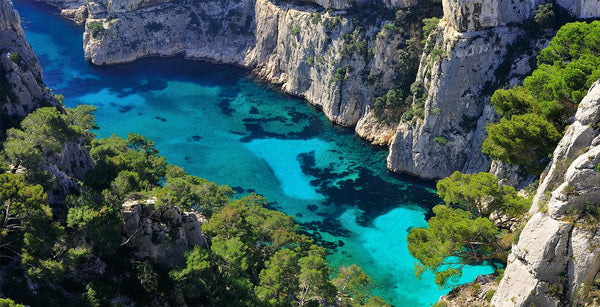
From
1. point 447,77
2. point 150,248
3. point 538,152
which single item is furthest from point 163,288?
point 447,77

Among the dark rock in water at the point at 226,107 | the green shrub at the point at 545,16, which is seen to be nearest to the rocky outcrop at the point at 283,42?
the dark rock in water at the point at 226,107

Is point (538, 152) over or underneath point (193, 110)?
over

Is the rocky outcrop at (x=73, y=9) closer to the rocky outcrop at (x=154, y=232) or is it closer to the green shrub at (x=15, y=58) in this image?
the green shrub at (x=15, y=58)

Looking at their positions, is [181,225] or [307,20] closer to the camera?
[181,225]

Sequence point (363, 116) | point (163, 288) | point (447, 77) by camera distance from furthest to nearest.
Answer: point (363, 116), point (447, 77), point (163, 288)

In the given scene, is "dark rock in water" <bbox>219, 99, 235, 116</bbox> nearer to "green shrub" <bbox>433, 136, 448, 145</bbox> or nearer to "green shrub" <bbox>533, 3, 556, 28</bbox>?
Answer: "green shrub" <bbox>433, 136, 448, 145</bbox>

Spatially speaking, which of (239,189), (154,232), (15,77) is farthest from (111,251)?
(239,189)

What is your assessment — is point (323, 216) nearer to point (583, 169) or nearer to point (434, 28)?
point (434, 28)
